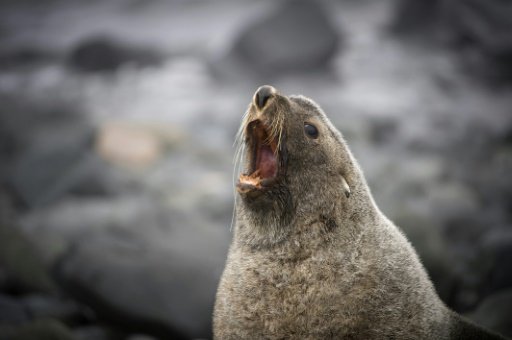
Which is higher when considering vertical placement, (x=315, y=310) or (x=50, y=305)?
(x=50, y=305)

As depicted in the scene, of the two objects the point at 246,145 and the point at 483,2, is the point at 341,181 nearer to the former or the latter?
the point at 246,145

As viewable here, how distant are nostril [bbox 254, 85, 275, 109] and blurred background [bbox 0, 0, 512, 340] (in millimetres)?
3567

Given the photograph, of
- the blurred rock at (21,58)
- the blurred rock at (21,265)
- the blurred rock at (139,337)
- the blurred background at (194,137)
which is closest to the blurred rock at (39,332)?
the blurred background at (194,137)

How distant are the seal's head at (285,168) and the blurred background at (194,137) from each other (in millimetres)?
2924

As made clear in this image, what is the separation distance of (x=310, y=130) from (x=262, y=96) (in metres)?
0.46

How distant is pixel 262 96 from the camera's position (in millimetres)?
3604

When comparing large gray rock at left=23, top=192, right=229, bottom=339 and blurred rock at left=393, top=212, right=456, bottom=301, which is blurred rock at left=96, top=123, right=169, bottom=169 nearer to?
large gray rock at left=23, top=192, right=229, bottom=339

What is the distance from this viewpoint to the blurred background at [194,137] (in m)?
7.59

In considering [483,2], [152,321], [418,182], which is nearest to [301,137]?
[152,321]

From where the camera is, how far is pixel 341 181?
3.76 metres

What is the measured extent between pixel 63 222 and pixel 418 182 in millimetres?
7335

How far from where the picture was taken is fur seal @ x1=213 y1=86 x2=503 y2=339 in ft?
11.3

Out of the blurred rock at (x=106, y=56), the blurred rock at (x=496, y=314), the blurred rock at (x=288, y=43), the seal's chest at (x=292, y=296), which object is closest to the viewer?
the seal's chest at (x=292, y=296)

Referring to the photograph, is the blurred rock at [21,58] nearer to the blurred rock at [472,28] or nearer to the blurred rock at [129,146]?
the blurred rock at [129,146]
